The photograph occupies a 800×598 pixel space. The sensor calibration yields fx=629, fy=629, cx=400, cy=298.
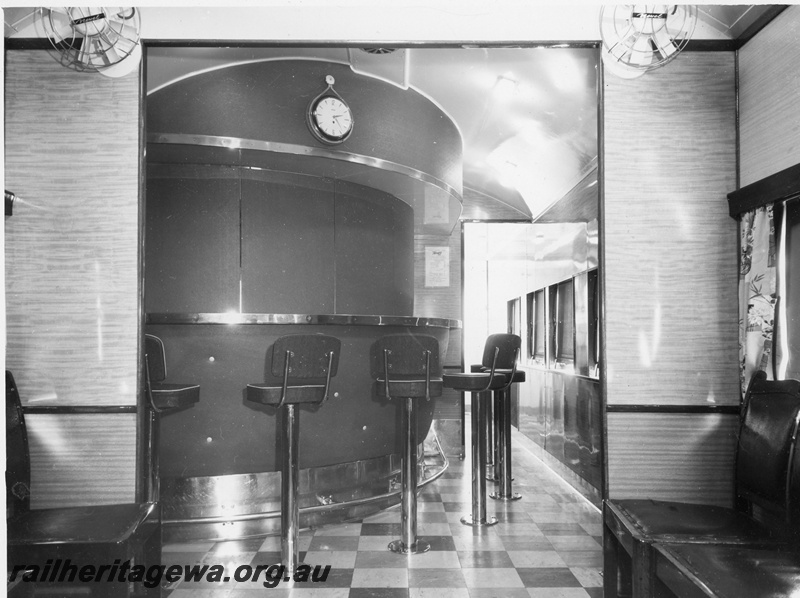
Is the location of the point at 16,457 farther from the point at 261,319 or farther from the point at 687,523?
the point at 687,523

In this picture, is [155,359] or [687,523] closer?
[687,523]

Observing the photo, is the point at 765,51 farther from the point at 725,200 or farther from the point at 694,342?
the point at 694,342

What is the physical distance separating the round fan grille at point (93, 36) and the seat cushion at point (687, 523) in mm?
2700

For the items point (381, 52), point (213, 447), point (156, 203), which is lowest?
point (213, 447)

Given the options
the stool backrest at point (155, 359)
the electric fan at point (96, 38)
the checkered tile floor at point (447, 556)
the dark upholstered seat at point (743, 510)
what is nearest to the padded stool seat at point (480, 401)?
the checkered tile floor at point (447, 556)

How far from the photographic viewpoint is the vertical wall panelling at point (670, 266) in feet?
8.73

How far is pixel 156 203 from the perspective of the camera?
3848 mm

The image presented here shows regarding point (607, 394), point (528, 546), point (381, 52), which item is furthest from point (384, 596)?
point (381, 52)

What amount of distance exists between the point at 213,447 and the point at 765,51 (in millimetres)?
3312

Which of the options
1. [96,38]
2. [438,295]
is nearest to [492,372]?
[96,38]

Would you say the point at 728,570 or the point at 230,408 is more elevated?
the point at 230,408

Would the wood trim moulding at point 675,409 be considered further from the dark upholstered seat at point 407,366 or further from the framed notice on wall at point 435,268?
the framed notice on wall at point 435,268

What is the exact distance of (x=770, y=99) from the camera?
2.50 m

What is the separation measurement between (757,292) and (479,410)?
1706 millimetres
